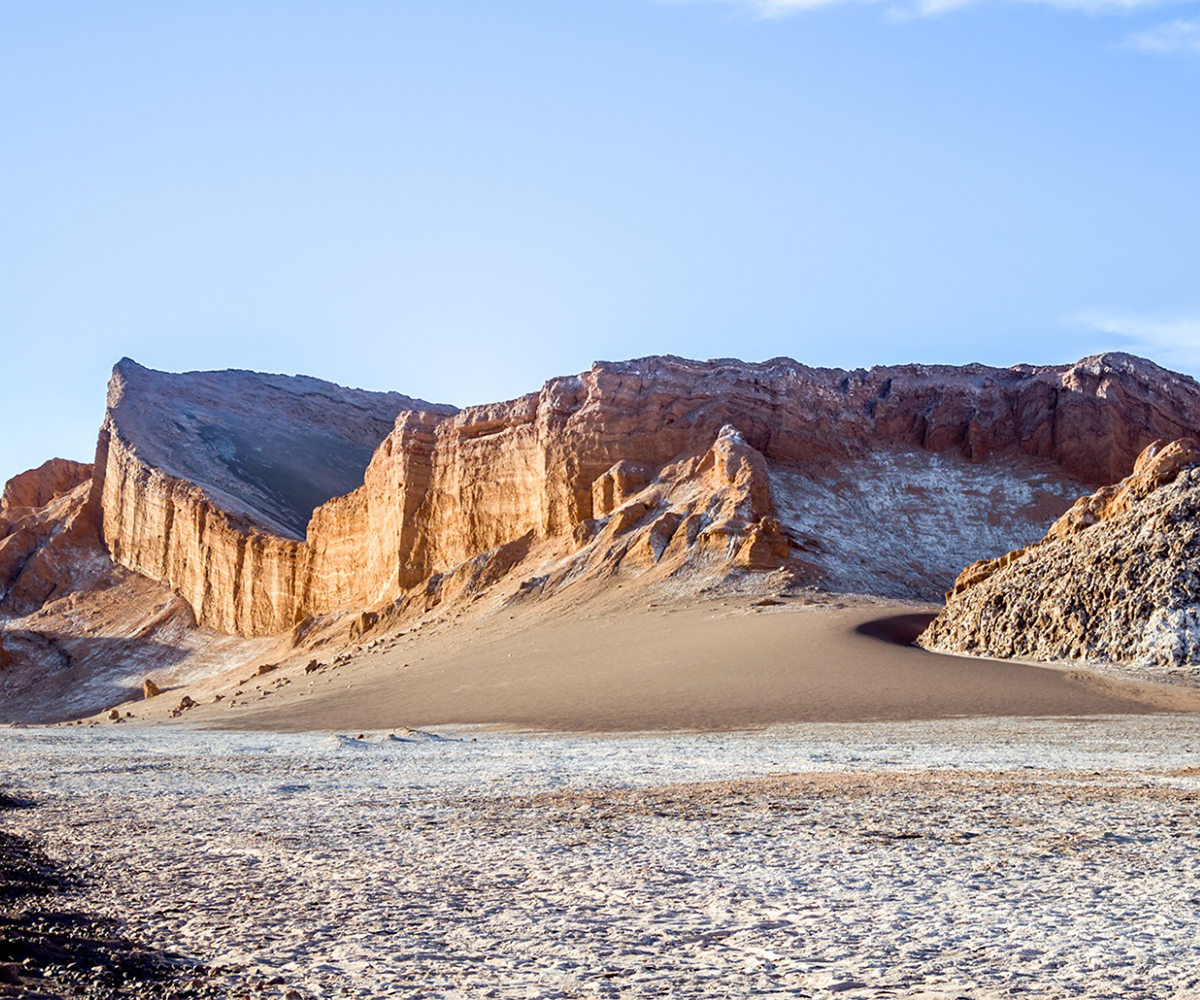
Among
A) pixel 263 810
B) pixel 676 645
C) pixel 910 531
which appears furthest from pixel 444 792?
pixel 910 531

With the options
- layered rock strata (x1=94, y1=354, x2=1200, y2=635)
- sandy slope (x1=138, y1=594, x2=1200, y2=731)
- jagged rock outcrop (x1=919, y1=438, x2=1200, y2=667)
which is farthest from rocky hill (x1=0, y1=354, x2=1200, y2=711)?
jagged rock outcrop (x1=919, y1=438, x2=1200, y2=667)

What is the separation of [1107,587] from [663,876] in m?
25.2

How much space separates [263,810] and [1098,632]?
929 inches

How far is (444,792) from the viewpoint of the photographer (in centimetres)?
1213

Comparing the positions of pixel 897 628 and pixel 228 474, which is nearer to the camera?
pixel 897 628

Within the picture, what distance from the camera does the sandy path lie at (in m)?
24.7

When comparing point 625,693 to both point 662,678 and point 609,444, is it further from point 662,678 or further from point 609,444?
point 609,444

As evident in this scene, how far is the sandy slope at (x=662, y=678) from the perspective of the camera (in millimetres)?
24734

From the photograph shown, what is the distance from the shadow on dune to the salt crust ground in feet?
61.2

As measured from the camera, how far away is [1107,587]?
2938 cm

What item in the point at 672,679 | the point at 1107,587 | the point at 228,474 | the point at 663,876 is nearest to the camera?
the point at 663,876

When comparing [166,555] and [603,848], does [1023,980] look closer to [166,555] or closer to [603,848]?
[603,848]

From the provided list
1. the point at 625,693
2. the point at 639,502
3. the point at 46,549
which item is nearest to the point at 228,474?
the point at 46,549

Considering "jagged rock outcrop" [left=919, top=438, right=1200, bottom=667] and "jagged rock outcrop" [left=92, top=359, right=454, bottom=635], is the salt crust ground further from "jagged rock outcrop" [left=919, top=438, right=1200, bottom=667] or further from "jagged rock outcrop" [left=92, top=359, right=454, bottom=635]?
"jagged rock outcrop" [left=92, top=359, right=454, bottom=635]
